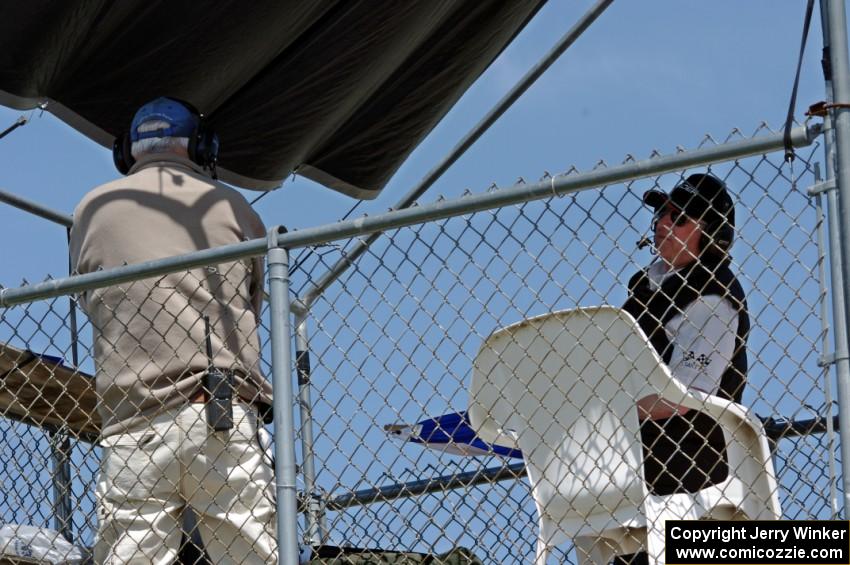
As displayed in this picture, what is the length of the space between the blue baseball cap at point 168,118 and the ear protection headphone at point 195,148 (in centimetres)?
2

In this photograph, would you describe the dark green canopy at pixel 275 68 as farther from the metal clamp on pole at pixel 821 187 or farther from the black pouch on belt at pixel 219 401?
the metal clamp on pole at pixel 821 187

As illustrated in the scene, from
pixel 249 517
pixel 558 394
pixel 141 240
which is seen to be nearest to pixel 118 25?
pixel 141 240

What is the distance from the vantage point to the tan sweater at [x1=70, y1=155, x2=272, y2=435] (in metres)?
4.95

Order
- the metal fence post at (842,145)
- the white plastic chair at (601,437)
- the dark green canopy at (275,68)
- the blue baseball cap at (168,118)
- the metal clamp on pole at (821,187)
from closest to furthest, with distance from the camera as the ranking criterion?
the metal fence post at (842,145)
the metal clamp on pole at (821,187)
the white plastic chair at (601,437)
the blue baseball cap at (168,118)
the dark green canopy at (275,68)

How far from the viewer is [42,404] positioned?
22.4 ft

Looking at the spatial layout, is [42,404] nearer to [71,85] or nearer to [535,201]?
[71,85]

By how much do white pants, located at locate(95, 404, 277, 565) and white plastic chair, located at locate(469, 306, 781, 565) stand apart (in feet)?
2.85

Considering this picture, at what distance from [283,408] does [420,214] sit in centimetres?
71

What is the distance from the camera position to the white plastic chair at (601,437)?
435 cm

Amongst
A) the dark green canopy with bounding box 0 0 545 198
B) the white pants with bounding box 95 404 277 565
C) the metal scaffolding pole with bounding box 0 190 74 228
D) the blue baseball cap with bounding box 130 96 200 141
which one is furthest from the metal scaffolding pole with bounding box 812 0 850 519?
the metal scaffolding pole with bounding box 0 190 74 228

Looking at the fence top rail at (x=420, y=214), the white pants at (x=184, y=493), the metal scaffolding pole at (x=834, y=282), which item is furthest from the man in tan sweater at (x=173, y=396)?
the metal scaffolding pole at (x=834, y=282)

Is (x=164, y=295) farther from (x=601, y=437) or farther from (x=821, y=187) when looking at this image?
(x=821, y=187)

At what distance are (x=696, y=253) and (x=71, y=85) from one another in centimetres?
340

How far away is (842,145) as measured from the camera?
4125 millimetres
